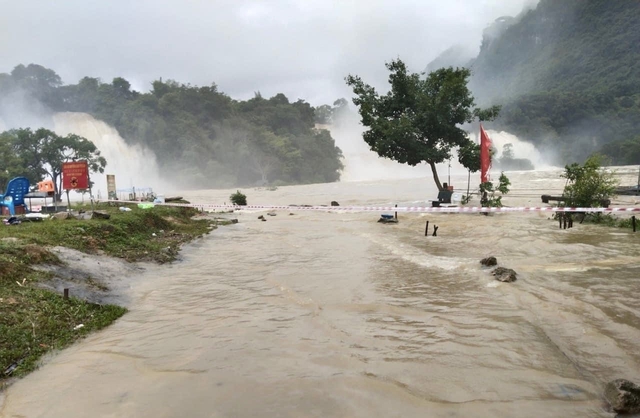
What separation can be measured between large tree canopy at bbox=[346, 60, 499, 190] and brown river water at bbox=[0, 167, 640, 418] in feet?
52.4

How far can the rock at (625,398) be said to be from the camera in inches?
134

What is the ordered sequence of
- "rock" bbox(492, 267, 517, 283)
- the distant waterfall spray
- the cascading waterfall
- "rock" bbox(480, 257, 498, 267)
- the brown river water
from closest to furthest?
the brown river water → "rock" bbox(492, 267, 517, 283) → "rock" bbox(480, 257, 498, 267) → the distant waterfall spray → the cascading waterfall

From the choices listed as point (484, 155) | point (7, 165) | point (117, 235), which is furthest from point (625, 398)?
point (7, 165)

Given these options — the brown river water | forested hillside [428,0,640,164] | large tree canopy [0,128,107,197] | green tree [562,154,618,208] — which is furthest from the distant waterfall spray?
the brown river water

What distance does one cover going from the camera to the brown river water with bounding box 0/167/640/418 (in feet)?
12.5

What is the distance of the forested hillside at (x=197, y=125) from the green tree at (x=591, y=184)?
7589 centimetres

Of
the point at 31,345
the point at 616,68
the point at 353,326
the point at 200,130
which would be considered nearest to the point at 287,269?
the point at 353,326

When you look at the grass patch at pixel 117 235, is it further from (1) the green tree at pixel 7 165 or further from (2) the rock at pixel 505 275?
(1) the green tree at pixel 7 165

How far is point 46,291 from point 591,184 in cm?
1789

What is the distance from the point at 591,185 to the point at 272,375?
650 inches

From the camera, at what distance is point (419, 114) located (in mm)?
25203

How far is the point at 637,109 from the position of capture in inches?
3851

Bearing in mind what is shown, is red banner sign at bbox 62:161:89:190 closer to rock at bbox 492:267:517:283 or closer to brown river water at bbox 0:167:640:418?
brown river water at bbox 0:167:640:418

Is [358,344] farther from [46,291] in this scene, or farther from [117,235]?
[117,235]
